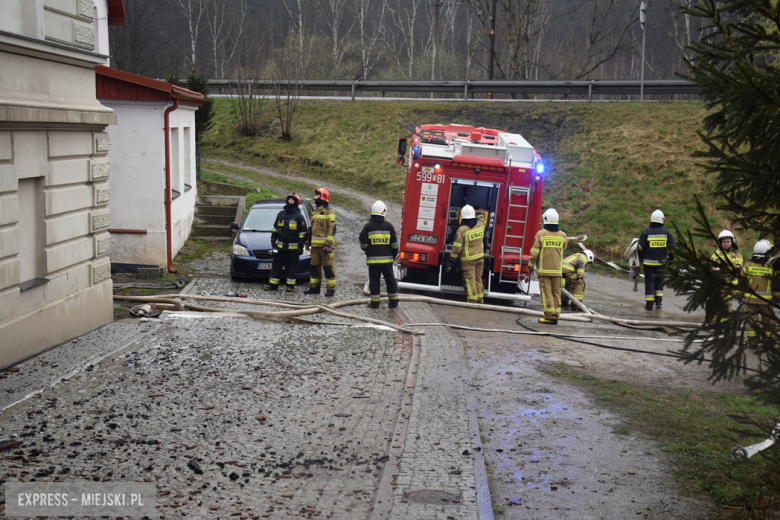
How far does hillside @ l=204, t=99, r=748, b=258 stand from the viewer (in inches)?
768

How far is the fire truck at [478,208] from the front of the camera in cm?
1153

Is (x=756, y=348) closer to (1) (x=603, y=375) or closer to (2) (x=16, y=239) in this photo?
(1) (x=603, y=375)

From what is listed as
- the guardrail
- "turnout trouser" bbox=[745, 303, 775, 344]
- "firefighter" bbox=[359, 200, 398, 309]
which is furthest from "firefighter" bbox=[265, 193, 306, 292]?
the guardrail

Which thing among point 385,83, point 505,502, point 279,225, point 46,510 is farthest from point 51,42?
point 385,83

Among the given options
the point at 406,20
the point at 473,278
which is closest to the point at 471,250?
the point at 473,278

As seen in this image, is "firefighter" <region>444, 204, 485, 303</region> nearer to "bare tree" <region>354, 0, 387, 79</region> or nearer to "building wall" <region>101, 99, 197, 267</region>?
"building wall" <region>101, 99, 197, 267</region>

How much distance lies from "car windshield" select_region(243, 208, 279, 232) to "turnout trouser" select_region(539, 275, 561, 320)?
576 centimetres

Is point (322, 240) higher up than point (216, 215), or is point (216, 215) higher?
point (322, 240)

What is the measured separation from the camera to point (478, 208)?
12.2 metres

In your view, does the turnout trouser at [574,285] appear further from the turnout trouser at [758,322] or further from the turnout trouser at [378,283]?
the turnout trouser at [758,322]

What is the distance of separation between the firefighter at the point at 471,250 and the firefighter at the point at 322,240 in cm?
218

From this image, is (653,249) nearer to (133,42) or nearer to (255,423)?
(255,423)

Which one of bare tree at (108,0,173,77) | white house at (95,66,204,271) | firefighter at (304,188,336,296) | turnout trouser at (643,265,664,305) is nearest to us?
firefighter at (304,188,336,296)

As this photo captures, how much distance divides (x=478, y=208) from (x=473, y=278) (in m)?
1.56
